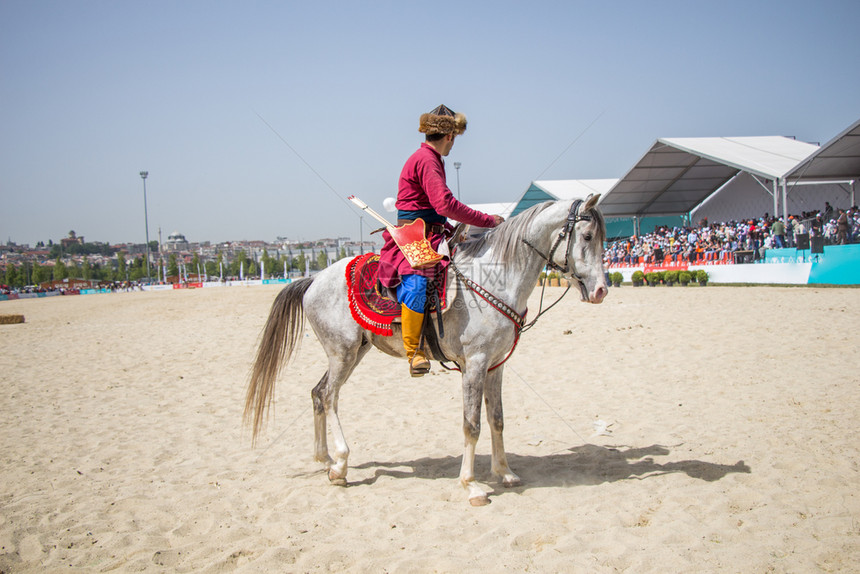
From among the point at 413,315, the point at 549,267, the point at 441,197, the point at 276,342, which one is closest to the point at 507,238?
the point at 549,267

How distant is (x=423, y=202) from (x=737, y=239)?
2325cm

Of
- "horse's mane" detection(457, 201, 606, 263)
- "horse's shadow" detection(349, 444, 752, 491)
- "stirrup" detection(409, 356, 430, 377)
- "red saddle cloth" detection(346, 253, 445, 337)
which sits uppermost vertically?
"horse's mane" detection(457, 201, 606, 263)

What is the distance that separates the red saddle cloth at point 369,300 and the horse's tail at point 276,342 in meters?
0.65

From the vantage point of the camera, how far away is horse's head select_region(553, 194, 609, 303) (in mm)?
4008

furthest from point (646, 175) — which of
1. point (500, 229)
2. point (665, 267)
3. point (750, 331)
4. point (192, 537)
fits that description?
point (192, 537)

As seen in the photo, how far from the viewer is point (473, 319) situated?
4.20 metres

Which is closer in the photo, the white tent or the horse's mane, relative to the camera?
the horse's mane

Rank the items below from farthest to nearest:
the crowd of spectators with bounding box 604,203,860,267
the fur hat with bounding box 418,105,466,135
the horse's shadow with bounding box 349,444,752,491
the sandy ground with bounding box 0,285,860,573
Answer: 1. the crowd of spectators with bounding box 604,203,860,267
2. the horse's shadow with bounding box 349,444,752,491
3. the fur hat with bounding box 418,105,466,135
4. the sandy ground with bounding box 0,285,860,573

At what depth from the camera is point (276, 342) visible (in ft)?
16.9

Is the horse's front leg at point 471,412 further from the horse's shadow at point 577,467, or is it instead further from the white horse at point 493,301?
the horse's shadow at point 577,467

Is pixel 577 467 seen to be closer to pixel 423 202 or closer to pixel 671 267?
pixel 423 202

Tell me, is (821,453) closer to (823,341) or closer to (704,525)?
(704,525)

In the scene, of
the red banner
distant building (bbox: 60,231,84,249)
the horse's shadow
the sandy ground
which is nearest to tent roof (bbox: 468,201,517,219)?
the red banner

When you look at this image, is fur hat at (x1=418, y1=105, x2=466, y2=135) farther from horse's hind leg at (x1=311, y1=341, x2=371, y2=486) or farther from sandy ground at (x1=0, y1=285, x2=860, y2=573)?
sandy ground at (x1=0, y1=285, x2=860, y2=573)
